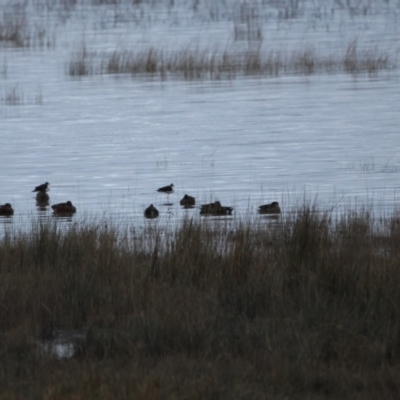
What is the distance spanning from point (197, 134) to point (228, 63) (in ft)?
31.0

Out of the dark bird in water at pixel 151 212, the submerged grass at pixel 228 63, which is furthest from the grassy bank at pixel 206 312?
the submerged grass at pixel 228 63

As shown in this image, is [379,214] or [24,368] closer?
[24,368]

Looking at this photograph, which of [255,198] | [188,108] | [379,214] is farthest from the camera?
[188,108]

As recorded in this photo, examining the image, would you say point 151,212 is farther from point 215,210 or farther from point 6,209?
point 6,209

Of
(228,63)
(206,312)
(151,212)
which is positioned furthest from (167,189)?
(228,63)

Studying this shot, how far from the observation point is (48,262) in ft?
24.8

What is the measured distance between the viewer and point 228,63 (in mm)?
27078

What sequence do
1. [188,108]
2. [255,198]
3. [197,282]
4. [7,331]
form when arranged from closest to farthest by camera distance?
[7,331] < [197,282] < [255,198] < [188,108]

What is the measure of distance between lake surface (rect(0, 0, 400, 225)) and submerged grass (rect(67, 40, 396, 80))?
1.39 ft

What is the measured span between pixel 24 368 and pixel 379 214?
5818 millimetres

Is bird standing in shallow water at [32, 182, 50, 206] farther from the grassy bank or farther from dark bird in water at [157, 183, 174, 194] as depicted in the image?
the grassy bank

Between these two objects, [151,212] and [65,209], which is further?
[65,209]

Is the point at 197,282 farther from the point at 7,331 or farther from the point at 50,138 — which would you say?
the point at 50,138

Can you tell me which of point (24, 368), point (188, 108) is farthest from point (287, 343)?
point (188, 108)
